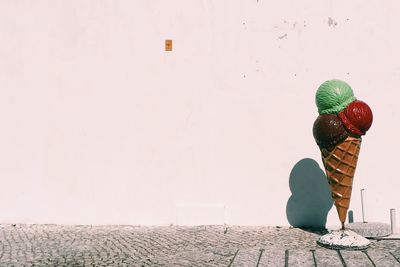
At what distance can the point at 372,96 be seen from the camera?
6.06 m

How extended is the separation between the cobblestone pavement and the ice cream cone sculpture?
693 mm

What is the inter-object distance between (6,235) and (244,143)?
3529 mm

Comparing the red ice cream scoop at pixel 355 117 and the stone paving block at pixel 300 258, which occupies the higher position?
the red ice cream scoop at pixel 355 117

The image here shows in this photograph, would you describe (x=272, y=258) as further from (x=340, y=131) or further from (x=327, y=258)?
(x=340, y=131)

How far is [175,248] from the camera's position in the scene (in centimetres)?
501

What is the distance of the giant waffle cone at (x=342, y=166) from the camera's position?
190 inches

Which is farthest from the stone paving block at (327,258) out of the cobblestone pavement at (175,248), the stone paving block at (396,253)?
the stone paving block at (396,253)

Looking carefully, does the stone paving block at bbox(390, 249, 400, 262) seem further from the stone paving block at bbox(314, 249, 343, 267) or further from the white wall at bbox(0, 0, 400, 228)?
the white wall at bbox(0, 0, 400, 228)

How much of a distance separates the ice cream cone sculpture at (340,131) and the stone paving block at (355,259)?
0.44 meters

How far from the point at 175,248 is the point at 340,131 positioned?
229 centimetres

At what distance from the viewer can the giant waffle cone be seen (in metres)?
4.82

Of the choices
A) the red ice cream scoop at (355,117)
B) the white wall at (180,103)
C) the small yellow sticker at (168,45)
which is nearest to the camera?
the red ice cream scoop at (355,117)

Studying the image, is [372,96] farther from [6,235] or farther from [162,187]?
[6,235]

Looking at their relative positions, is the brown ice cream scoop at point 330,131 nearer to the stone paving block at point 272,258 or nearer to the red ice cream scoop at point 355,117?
the red ice cream scoop at point 355,117
